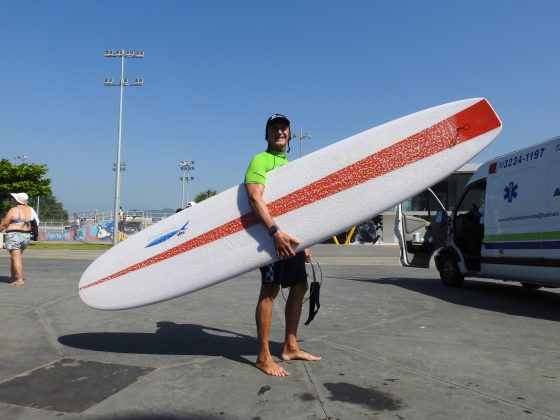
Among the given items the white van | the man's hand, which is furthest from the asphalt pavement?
the man's hand

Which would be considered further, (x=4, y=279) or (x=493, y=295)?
(x=4, y=279)

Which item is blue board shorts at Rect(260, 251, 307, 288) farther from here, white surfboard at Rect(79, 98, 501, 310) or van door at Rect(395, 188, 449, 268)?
van door at Rect(395, 188, 449, 268)

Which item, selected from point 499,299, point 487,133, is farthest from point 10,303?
point 499,299

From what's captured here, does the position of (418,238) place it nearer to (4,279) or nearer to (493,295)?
(493,295)

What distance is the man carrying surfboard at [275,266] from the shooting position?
2961 mm

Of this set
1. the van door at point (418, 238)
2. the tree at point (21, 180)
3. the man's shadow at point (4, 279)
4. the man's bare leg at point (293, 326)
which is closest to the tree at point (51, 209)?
the tree at point (21, 180)

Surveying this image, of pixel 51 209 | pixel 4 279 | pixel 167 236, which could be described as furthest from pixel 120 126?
pixel 51 209

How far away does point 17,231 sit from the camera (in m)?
6.88

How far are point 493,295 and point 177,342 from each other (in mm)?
5278

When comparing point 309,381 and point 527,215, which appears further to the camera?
point 527,215

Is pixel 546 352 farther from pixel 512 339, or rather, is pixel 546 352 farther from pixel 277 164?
pixel 277 164

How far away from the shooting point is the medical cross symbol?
6.17 m

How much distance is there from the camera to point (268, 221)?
294cm

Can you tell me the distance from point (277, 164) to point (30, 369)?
2312mm
